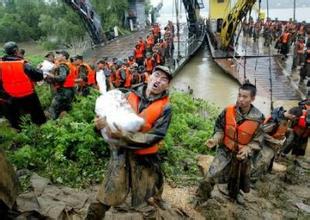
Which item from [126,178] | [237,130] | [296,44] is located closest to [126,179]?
[126,178]

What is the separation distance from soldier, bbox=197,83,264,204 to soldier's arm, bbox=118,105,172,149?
40.7 inches

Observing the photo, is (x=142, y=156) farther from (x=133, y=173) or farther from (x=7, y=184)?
(x=7, y=184)

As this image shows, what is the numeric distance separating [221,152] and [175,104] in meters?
5.58

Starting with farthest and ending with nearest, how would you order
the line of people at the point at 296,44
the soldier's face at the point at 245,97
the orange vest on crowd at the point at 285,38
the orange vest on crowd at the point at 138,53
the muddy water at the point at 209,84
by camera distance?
the orange vest on crowd at the point at 285,38 → the orange vest on crowd at the point at 138,53 → the muddy water at the point at 209,84 → the line of people at the point at 296,44 → the soldier's face at the point at 245,97

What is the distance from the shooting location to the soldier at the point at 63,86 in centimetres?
625

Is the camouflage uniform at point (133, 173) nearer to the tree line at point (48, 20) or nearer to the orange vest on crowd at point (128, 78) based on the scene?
the orange vest on crowd at point (128, 78)

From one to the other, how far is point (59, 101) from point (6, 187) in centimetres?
372

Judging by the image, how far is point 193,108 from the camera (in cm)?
1053

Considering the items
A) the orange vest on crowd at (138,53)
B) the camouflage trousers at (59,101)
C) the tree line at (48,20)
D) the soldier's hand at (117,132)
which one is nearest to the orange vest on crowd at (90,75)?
the camouflage trousers at (59,101)

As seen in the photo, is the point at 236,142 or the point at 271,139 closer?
the point at 236,142

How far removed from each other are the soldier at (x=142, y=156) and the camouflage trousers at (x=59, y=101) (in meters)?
3.47

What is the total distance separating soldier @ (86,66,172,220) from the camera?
10.2ft

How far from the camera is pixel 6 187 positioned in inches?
115

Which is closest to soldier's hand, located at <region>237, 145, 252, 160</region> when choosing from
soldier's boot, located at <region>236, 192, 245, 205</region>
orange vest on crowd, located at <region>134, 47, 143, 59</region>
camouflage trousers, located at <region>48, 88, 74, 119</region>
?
soldier's boot, located at <region>236, 192, 245, 205</region>
